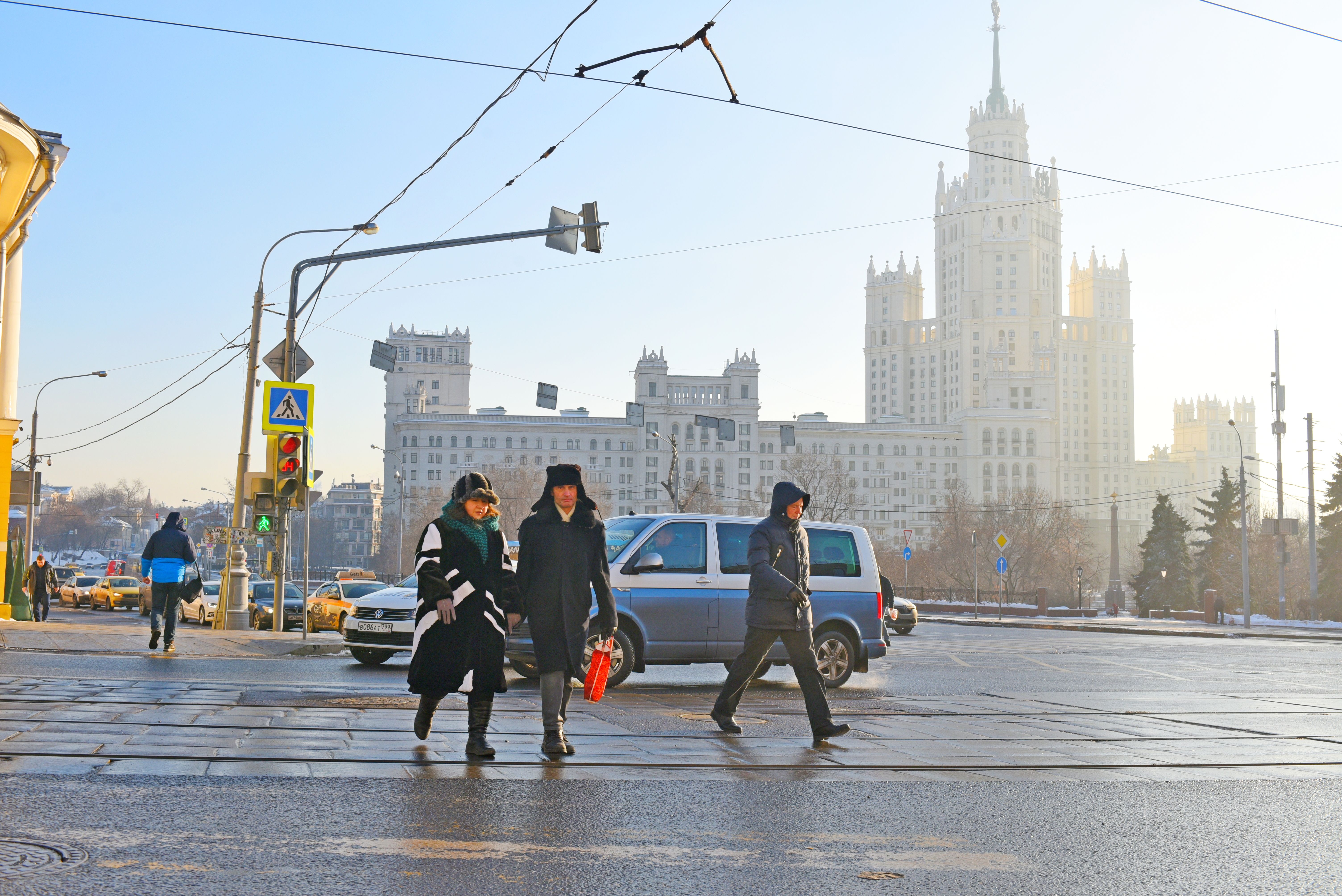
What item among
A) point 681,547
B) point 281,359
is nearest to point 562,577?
point 681,547

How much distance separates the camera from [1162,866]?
198 inches

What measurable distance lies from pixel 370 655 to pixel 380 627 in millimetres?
556

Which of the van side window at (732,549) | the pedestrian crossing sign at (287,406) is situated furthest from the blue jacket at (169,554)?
the van side window at (732,549)

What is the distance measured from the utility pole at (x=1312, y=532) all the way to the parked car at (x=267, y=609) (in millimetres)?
36398

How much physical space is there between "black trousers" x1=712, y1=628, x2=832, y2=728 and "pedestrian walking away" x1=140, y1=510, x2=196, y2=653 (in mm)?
9062

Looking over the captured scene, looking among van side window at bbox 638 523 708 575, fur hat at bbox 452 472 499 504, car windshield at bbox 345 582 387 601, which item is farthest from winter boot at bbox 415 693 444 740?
car windshield at bbox 345 582 387 601

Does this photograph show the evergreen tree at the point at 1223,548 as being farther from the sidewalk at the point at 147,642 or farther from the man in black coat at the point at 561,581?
the man in black coat at the point at 561,581

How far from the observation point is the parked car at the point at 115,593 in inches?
1710

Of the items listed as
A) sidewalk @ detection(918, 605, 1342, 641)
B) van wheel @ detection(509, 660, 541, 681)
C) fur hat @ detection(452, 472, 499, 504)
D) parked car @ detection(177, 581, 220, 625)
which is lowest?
sidewalk @ detection(918, 605, 1342, 641)

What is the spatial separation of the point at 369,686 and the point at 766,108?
31.3ft

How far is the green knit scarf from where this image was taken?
24.6 feet

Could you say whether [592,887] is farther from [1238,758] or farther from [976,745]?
[1238,758]

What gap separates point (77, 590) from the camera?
48.5 meters

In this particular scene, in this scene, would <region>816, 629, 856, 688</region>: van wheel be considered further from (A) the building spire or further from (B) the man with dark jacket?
(A) the building spire
